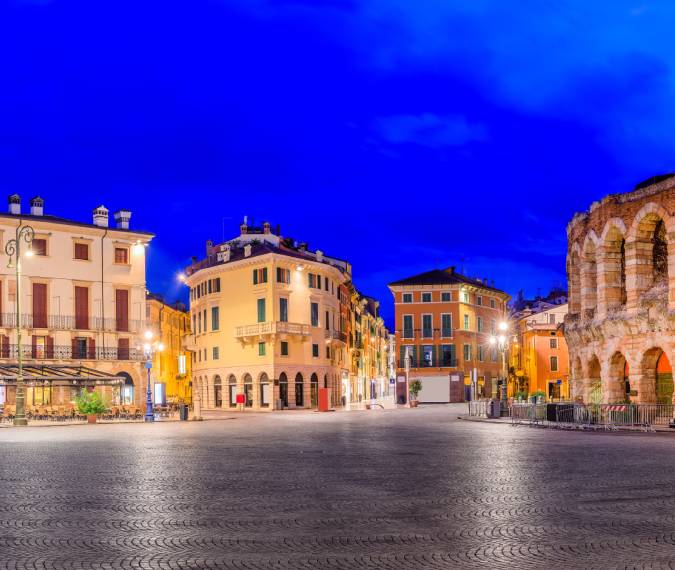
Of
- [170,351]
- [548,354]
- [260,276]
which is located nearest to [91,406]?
[260,276]

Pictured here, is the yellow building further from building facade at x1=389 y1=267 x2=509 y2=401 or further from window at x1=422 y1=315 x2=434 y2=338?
window at x1=422 y1=315 x2=434 y2=338

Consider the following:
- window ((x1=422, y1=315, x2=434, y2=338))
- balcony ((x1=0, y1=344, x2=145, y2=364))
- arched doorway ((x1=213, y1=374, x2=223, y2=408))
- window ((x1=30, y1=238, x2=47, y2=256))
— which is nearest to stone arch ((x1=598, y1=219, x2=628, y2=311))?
balcony ((x1=0, y1=344, x2=145, y2=364))

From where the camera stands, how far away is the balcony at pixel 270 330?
68.3 meters

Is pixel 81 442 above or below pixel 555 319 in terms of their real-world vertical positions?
below

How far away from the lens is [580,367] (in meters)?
45.8

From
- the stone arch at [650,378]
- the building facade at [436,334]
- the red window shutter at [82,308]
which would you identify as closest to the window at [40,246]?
the red window shutter at [82,308]

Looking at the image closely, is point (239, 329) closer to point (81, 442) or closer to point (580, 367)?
point (580, 367)

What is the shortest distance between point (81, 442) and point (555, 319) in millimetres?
71485

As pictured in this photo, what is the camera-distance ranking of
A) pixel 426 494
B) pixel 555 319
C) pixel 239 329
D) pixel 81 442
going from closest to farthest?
pixel 426 494, pixel 81 442, pixel 239 329, pixel 555 319

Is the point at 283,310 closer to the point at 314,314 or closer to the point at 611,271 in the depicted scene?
the point at 314,314

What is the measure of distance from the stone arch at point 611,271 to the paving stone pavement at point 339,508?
18.7m

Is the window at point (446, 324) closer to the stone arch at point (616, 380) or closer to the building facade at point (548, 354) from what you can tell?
the building facade at point (548, 354)

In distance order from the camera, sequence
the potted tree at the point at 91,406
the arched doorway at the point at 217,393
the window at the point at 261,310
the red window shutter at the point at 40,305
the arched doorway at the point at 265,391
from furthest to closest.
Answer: the arched doorway at the point at 217,393
the window at the point at 261,310
the arched doorway at the point at 265,391
the red window shutter at the point at 40,305
the potted tree at the point at 91,406

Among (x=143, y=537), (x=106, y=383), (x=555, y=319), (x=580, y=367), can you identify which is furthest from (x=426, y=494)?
(x=555, y=319)
